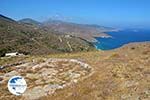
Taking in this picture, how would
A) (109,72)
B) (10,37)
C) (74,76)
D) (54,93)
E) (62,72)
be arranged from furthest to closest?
(10,37) → (62,72) → (74,76) → (109,72) → (54,93)

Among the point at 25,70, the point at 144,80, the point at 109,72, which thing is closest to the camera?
the point at 144,80

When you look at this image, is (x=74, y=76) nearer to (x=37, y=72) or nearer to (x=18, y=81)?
(x=37, y=72)

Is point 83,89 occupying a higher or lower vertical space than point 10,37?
higher

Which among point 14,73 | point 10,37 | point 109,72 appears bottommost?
point 10,37

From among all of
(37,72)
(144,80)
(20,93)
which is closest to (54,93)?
(20,93)

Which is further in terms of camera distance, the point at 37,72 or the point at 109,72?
the point at 37,72
